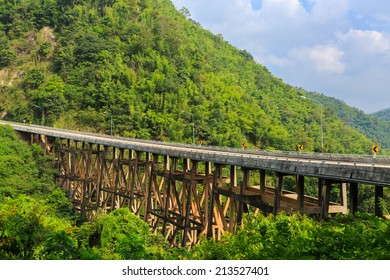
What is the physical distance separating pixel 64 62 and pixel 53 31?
47.2 ft

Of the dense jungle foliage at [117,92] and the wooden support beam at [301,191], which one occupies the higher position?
the dense jungle foliage at [117,92]

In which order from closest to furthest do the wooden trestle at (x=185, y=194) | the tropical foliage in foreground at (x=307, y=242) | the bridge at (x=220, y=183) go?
the tropical foliage in foreground at (x=307, y=242)
the bridge at (x=220, y=183)
the wooden trestle at (x=185, y=194)

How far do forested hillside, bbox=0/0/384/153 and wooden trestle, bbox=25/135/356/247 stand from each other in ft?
46.1

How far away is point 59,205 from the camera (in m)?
38.5

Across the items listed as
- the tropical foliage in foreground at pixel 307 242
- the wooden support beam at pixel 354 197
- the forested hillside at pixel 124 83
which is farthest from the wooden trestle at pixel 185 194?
the forested hillside at pixel 124 83

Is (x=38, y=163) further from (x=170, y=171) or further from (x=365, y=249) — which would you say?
(x=365, y=249)

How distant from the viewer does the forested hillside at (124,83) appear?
207ft

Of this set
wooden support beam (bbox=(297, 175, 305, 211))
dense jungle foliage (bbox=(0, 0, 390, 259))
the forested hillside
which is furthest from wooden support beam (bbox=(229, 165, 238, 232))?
the forested hillside

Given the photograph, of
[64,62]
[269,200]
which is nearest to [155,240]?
[269,200]

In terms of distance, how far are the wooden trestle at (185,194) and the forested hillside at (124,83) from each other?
14.1 metres

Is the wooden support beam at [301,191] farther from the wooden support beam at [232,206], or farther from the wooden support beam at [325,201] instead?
the wooden support beam at [232,206]

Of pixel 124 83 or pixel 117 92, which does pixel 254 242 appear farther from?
pixel 124 83

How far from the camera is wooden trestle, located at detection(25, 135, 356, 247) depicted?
57.1ft

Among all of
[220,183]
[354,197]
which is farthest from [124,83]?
[354,197]
